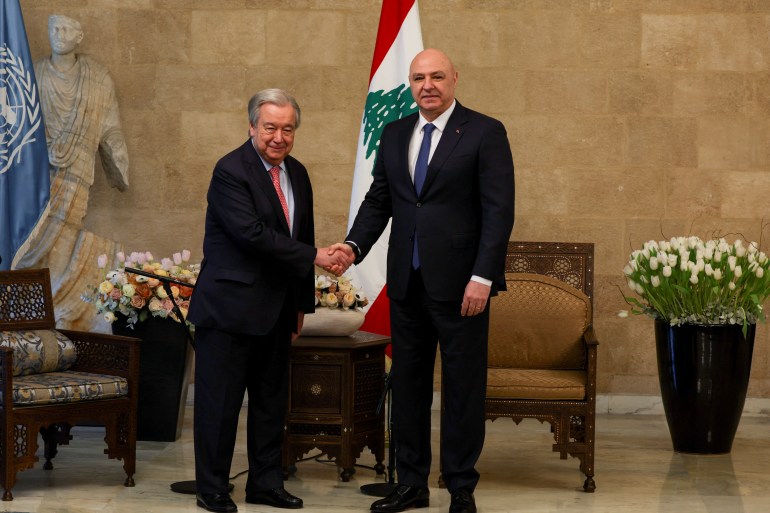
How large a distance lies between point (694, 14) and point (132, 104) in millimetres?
3633

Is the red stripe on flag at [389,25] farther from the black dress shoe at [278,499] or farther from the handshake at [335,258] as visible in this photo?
the black dress shoe at [278,499]

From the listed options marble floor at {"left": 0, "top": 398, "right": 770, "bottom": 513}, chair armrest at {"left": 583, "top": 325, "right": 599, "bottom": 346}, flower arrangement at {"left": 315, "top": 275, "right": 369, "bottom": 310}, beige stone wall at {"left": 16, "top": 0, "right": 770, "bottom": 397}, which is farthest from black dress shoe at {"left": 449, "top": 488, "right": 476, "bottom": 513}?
beige stone wall at {"left": 16, "top": 0, "right": 770, "bottom": 397}

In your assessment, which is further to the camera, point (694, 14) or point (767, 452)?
point (694, 14)

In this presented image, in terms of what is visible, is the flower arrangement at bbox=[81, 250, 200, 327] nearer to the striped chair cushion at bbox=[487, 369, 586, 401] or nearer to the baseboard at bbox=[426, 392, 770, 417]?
the striped chair cushion at bbox=[487, 369, 586, 401]

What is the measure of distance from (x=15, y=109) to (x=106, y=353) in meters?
2.06

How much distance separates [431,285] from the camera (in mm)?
4168

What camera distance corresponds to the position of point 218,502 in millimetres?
4238

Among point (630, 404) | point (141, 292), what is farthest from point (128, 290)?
point (630, 404)

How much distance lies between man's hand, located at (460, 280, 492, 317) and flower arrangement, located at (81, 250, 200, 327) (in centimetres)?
199

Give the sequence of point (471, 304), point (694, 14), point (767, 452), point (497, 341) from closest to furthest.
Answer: point (471, 304) → point (497, 341) → point (767, 452) → point (694, 14)

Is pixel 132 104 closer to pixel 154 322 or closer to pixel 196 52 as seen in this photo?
pixel 196 52

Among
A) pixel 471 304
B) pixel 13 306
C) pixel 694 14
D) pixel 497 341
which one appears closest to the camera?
pixel 471 304

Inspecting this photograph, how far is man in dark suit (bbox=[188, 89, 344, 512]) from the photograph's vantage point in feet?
13.5

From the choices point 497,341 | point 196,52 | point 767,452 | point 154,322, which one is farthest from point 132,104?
point 767,452
